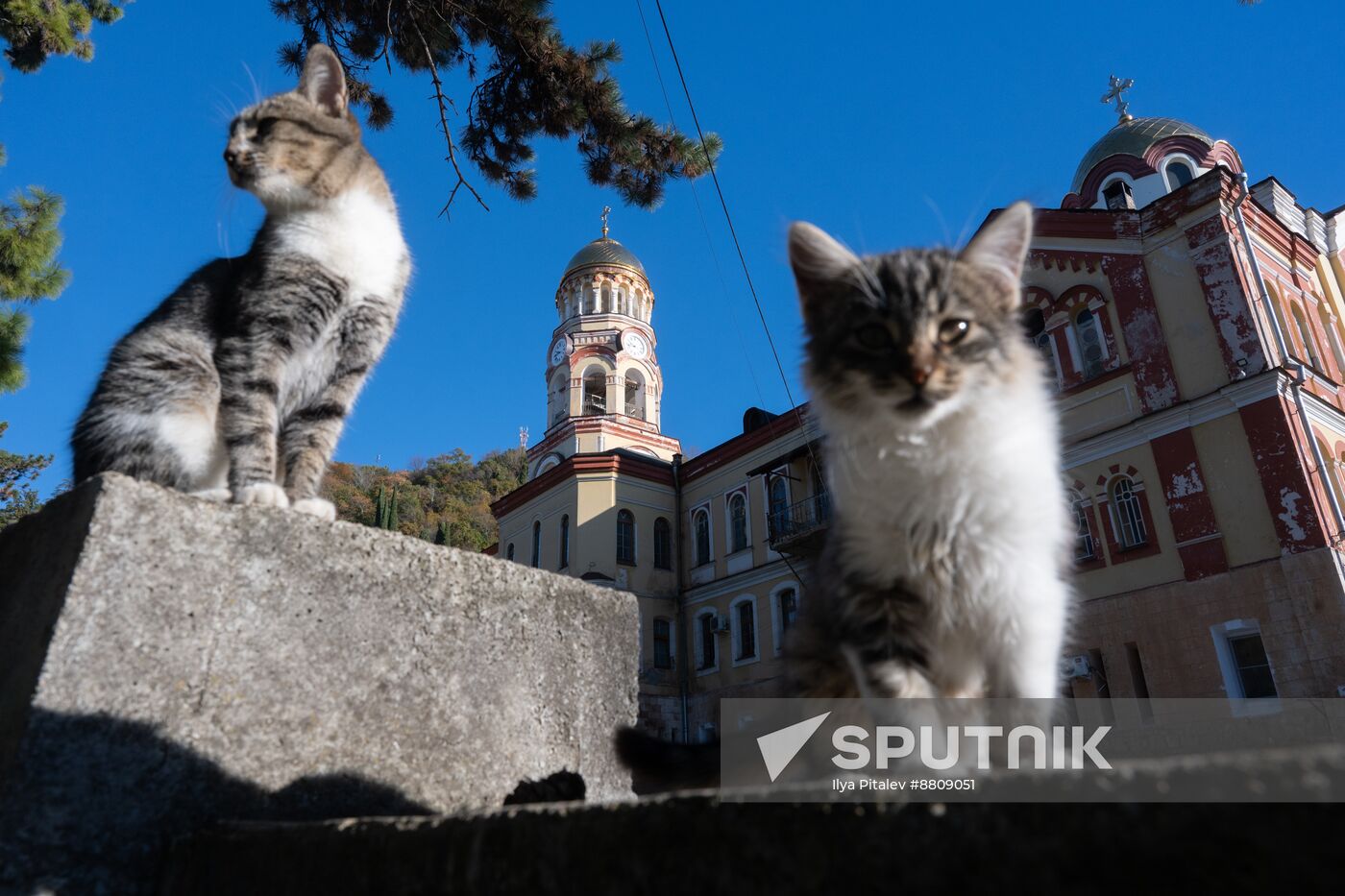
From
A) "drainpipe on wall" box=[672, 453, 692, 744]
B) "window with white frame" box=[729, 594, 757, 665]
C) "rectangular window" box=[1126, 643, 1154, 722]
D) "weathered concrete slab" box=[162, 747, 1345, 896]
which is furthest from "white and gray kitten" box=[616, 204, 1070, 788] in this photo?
"drainpipe on wall" box=[672, 453, 692, 744]

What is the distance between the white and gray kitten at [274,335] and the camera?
245 centimetres

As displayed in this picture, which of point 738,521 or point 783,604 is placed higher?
point 738,521

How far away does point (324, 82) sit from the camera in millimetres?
3113

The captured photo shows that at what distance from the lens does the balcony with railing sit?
923 inches

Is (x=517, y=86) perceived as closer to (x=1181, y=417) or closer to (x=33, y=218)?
(x=33, y=218)

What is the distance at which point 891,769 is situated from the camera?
156 centimetres

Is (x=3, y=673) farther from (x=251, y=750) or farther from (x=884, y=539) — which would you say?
(x=884, y=539)

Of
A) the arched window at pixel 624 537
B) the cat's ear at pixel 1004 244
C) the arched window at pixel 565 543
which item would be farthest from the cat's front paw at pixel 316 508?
the arched window at pixel 565 543

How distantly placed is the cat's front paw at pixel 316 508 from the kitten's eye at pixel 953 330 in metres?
1.86

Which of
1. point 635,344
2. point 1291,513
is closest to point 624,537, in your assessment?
point 635,344

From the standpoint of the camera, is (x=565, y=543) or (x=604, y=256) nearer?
(x=565, y=543)

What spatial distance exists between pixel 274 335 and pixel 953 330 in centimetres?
211

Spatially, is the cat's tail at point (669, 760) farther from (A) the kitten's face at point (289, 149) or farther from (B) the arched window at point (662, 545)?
(B) the arched window at point (662, 545)

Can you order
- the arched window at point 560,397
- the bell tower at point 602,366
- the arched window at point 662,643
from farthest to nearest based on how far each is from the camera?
the arched window at point 560,397
the bell tower at point 602,366
the arched window at point 662,643
